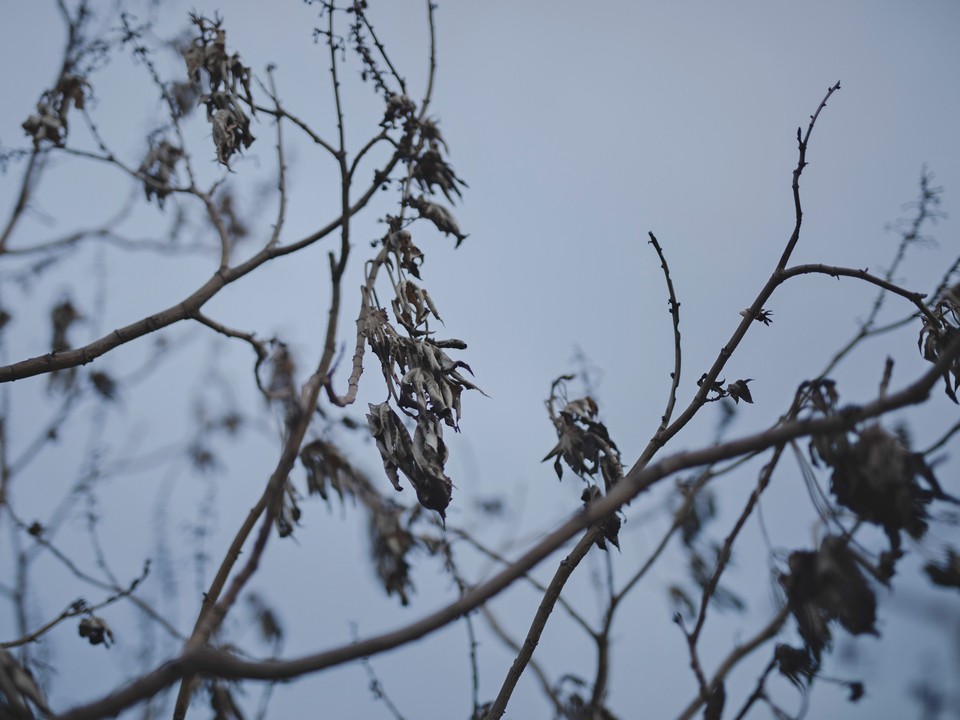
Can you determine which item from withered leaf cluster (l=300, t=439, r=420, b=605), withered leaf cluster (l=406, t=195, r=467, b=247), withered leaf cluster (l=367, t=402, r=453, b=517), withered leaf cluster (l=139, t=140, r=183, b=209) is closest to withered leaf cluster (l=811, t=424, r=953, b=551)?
withered leaf cluster (l=367, t=402, r=453, b=517)

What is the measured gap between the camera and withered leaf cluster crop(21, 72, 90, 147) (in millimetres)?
3893

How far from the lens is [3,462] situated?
631 cm

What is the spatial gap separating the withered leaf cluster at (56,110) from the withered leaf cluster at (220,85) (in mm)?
892

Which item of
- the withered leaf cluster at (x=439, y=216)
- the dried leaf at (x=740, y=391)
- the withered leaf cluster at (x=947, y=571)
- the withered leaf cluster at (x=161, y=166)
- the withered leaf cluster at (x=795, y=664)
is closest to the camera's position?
the withered leaf cluster at (x=947, y=571)

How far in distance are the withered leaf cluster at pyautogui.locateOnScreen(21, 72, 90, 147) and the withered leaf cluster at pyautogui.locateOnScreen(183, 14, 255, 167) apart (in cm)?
89

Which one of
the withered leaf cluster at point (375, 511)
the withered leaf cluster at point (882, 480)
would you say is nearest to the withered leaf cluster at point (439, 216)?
the withered leaf cluster at point (375, 511)

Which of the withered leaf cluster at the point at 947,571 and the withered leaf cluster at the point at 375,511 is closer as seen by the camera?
the withered leaf cluster at the point at 947,571

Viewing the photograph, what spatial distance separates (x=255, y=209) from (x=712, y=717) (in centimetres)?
490

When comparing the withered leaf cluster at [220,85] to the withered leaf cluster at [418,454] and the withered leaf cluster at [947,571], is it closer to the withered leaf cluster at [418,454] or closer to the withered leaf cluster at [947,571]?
the withered leaf cluster at [418,454]

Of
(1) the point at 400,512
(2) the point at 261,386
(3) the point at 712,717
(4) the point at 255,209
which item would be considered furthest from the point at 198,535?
(3) the point at 712,717

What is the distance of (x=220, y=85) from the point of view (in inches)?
140

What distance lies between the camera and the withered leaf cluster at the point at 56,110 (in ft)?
12.8

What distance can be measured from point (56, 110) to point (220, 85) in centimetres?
119

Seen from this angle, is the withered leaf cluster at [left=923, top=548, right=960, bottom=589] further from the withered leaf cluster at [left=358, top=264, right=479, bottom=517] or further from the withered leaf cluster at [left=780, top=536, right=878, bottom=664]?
the withered leaf cluster at [left=358, top=264, right=479, bottom=517]
